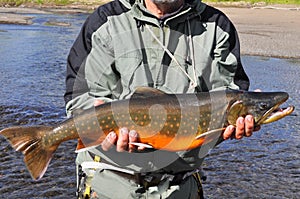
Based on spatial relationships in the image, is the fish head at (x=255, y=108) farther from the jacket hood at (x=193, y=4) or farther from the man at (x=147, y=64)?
the jacket hood at (x=193, y=4)

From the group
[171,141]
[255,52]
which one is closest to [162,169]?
[171,141]

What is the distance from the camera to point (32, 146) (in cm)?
317

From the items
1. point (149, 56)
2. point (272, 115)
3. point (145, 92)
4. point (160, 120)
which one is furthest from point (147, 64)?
point (272, 115)

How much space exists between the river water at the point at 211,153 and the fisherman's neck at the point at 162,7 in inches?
121

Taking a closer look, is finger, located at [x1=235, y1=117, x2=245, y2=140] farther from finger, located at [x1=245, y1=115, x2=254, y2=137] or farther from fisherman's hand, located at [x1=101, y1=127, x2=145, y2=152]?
fisherman's hand, located at [x1=101, y1=127, x2=145, y2=152]

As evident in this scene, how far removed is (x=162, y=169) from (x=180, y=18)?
102 centimetres

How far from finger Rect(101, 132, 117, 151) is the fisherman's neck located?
0.88 m

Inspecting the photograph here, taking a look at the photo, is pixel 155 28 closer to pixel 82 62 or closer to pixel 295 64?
pixel 82 62

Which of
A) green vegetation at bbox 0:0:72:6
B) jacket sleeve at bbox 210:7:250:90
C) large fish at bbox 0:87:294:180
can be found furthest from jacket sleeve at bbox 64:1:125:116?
green vegetation at bbox 0:0:72:6

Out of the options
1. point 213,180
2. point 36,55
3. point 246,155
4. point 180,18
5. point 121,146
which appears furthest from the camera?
point 36,55

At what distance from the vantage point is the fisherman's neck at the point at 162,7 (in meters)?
3.33

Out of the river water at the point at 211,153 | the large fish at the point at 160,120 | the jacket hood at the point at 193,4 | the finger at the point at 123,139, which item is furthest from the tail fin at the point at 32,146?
the river water at the point at 211,153

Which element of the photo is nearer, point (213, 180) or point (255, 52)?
point (213, 180)

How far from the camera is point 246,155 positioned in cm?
704
